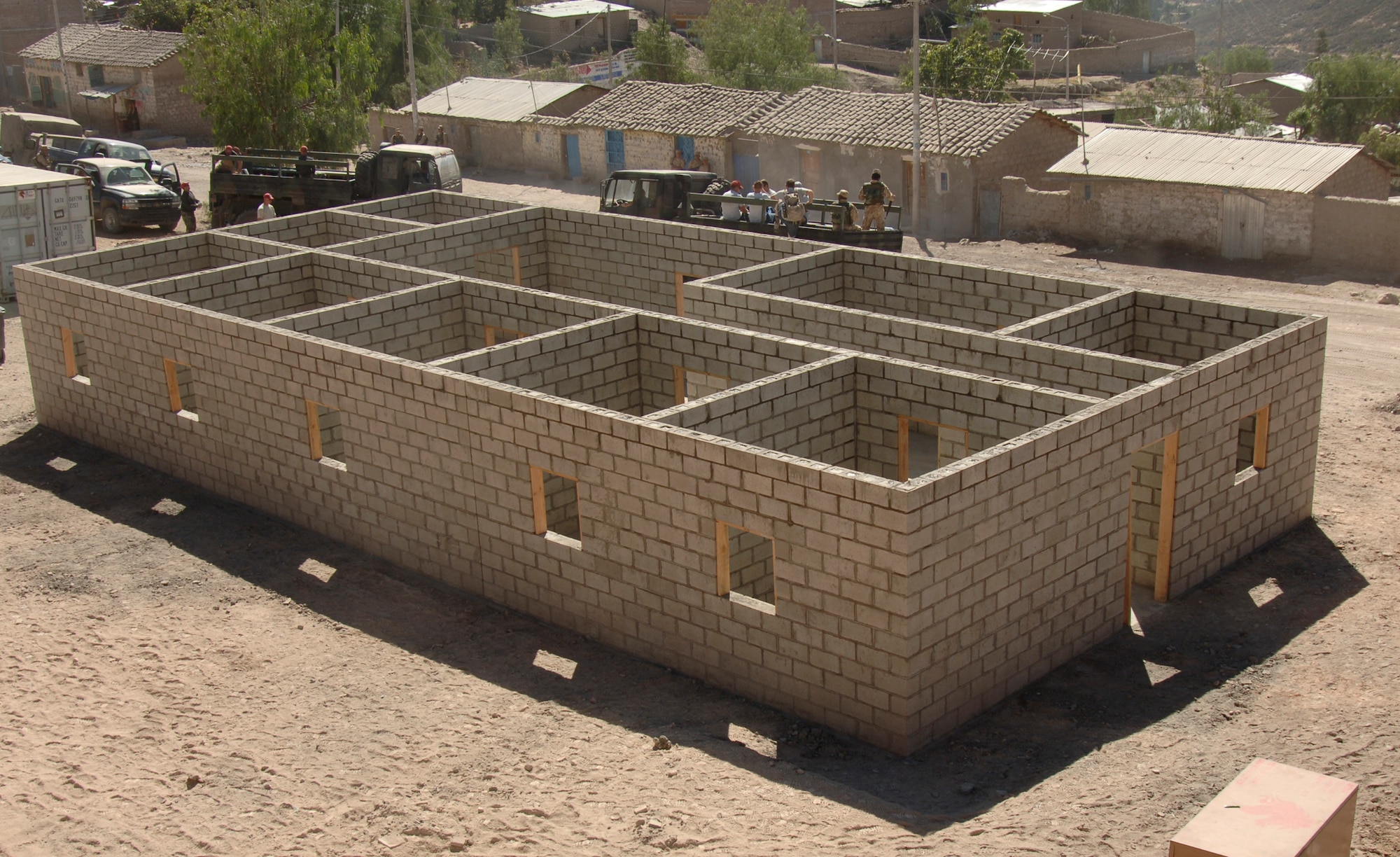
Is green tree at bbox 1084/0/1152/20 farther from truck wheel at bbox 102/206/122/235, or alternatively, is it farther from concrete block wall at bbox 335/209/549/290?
concrete block wall at bbox 335/209/549/290

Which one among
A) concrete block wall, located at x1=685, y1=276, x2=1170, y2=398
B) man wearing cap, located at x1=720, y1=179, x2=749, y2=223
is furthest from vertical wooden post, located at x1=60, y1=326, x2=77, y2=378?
Answer: man wearing cap, located at x1=720, y1=179, x2=749, y2=223

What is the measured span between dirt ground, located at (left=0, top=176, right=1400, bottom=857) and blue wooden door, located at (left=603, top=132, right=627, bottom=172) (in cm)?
2302

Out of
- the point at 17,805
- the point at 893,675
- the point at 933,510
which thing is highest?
the point at 933,510

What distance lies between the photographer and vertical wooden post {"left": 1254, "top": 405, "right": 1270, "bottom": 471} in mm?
14602

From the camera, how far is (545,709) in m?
12.3

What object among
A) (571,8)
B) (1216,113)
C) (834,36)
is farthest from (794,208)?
(571,8)

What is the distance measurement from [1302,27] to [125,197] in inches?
2643

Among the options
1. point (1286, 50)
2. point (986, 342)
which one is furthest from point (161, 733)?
point (1286, 50)

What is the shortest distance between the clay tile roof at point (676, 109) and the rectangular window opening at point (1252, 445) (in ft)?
70.7

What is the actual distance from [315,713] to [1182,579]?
27.6 feet

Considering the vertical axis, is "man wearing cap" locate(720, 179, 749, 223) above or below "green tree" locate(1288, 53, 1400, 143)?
below

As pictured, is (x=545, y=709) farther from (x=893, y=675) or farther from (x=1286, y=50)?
(x=1286, y=50)

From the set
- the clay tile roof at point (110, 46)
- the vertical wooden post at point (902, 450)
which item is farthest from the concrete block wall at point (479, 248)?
the clay tile roof at point (110, 46)

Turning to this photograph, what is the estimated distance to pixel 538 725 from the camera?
39.4 feet
